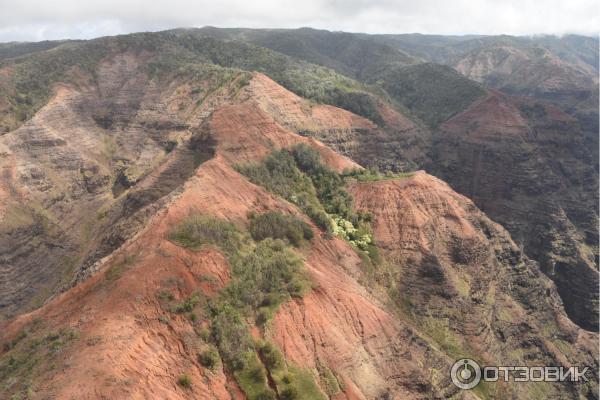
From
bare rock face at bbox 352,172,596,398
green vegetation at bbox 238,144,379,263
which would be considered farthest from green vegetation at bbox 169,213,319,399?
bare rock face at bbox 352,172,596,398

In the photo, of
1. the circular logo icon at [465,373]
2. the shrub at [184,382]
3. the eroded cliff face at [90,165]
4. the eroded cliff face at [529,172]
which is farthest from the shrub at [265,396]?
the eroded cliff face at [529,172]

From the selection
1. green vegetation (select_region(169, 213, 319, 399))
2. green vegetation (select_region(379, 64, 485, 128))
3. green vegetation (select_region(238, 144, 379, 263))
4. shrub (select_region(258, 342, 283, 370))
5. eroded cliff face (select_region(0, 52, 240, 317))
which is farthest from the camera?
green vegetation (select_region(379, 64, 485, 128))

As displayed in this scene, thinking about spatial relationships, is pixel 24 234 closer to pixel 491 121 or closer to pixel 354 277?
pixel 354 277

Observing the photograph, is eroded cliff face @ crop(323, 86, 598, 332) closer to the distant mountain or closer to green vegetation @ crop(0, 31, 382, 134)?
the distant mountain

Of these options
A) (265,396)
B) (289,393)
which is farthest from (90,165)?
(289,393)

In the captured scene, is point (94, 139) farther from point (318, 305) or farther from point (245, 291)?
point (318, 305)

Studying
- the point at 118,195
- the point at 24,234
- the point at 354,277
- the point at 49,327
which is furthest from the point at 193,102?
the point at 49,327

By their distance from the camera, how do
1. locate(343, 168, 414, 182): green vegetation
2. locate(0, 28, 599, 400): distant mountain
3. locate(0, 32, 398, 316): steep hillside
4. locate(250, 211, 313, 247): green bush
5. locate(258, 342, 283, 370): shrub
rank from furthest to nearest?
1. locate(343, 168, 414, 182): green vegetation
2. locate(0, 32, 398, 316): steep hillside
3. locate(250, 211, 313, 247): green bush
4. locate(258, 342, 283, 370): shrub
5. locate(0, 28, 599, 400): distant mountain
